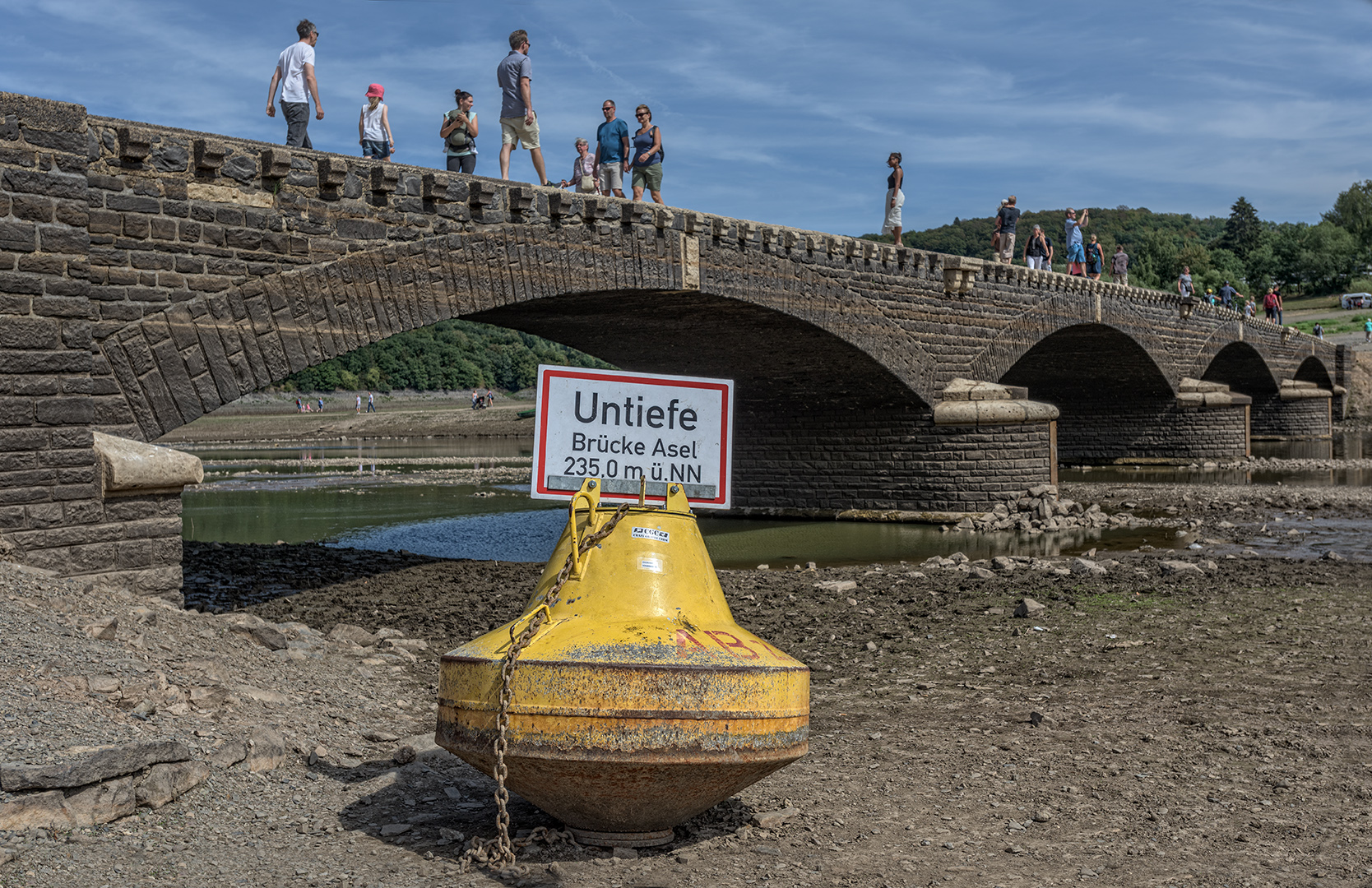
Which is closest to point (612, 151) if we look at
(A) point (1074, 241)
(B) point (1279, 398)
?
(A) point (1074, 241)

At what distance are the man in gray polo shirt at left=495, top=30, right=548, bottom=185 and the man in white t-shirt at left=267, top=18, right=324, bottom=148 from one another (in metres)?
2.40

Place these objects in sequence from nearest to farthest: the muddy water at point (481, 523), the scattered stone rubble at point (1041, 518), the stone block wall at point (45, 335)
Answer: the stone block wall at point (45, 335) < the muddy water at point (481, 523) < the scattered stone rubble at point (1041, 518)

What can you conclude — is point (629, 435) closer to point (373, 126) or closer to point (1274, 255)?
point (373, 126)

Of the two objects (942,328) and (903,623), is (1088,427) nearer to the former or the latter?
(942,328)

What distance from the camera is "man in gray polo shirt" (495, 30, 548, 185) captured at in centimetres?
1284

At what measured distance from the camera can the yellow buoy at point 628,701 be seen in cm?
371

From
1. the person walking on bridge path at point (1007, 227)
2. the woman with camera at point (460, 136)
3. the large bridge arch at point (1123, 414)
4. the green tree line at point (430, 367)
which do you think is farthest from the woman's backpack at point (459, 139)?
the green tree line at point (430, 367)

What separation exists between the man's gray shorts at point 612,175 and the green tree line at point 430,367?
68.5 metres

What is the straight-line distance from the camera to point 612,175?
1468 cm

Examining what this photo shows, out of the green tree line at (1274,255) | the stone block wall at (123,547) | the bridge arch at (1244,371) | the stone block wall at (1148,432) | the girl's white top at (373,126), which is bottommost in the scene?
the stone block wall at (123,547)

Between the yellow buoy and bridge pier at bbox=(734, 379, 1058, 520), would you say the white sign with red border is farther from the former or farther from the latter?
bridge pier at bbox=(734, 379, 1058, 520)

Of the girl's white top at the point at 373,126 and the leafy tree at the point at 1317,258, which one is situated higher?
the leafy tree at the point at 1317,258

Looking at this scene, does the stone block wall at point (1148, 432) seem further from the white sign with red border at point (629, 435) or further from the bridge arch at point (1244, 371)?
the white sign with red border at point (629, 435)

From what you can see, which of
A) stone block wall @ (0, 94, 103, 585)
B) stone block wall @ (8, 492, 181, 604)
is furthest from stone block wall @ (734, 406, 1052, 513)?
stone block wall @ (0, 94, 103, 585)
